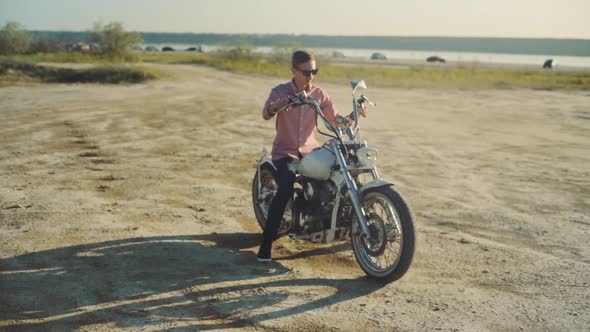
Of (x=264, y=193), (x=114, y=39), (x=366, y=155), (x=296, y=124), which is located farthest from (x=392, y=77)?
(x=366, y=155)

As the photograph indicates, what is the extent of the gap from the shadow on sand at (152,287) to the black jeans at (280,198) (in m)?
0.30

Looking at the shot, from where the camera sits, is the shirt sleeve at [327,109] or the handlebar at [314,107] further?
the shirt sleeve at [327,109]

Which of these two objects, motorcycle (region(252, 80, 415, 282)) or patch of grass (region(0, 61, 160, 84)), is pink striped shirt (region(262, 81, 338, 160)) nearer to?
motorcycle (region(252, 80, 415, 282))

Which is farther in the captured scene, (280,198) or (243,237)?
(243,237)

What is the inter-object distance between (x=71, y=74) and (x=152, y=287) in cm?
2133

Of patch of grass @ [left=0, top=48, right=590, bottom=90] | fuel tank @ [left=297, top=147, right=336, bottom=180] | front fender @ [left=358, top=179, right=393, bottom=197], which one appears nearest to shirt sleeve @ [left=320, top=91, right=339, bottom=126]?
fuel tank @ [left=297, top=147, right=336, bottom=180]

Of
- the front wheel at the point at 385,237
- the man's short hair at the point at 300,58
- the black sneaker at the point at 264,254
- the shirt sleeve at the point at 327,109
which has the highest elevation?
the man's short hair at the point at 300,58

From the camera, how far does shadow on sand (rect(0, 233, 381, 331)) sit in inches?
173

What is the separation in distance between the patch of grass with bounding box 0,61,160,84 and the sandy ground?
9844mm

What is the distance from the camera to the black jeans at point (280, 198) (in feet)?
18.2

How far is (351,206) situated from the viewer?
541 centimetres

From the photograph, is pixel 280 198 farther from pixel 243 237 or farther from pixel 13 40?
pixel 13 40

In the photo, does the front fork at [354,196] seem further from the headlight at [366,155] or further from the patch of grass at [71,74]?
the patch of grass at [71,74]

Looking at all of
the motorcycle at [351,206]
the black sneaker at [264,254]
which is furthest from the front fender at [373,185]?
the black sneaker at [264,254]
